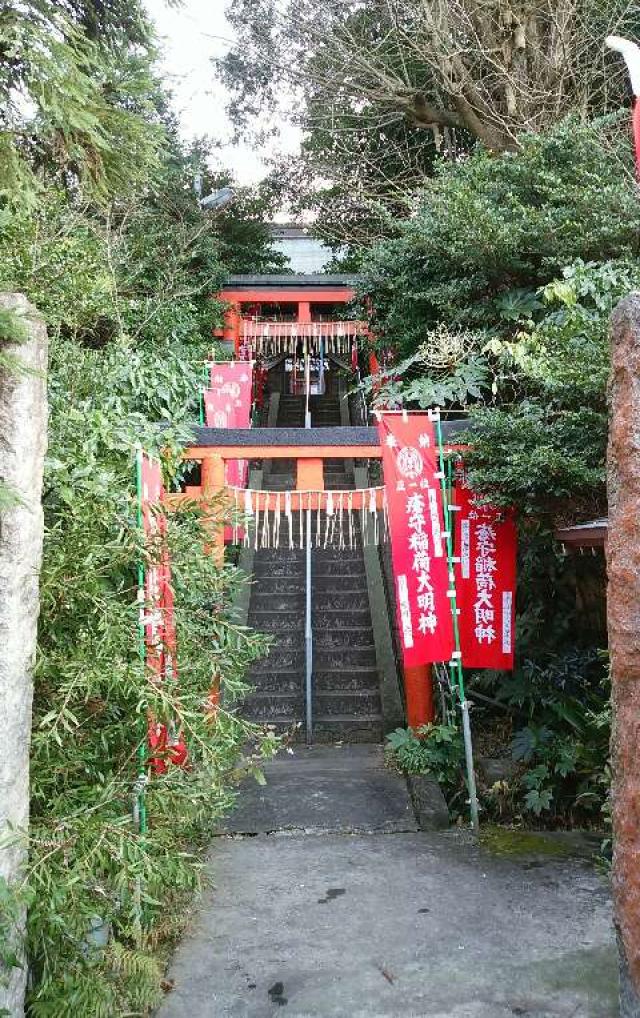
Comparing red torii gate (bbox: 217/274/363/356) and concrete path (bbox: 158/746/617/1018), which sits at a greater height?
red torii gate (bbox: 217/274/363/356)

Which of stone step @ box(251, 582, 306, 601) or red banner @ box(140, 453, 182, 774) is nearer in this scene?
red banner @ box(140, 453, 182, 774)

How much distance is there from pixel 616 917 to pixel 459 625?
14.5 feet

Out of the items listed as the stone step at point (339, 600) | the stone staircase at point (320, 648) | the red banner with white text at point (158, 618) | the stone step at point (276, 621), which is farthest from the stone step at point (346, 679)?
the red banner with white text at point (158, 618)

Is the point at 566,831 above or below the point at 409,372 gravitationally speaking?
below

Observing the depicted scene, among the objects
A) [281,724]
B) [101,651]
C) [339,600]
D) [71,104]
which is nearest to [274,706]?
[281,724]

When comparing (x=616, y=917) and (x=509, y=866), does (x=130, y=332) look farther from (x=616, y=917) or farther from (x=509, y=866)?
(x=616, y=917)

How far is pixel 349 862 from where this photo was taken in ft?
19.0

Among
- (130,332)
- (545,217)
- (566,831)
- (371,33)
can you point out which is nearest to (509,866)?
(566,831)

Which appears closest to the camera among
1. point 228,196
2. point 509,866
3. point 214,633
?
point 214,633

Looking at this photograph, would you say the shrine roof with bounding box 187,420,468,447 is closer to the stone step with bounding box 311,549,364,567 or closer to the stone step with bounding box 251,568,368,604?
the stone step with bounding box 251,568,368,604

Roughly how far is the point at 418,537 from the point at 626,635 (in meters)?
4.32

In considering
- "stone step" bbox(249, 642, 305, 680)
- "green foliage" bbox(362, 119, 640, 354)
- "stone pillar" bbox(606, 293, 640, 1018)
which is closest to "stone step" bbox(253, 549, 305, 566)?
"stone step" bbox(249, 642, 305, 680)

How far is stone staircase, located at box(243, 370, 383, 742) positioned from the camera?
30.5 feet

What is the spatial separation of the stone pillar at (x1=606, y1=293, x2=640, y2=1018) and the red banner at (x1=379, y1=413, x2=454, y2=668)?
4165 millimetres
